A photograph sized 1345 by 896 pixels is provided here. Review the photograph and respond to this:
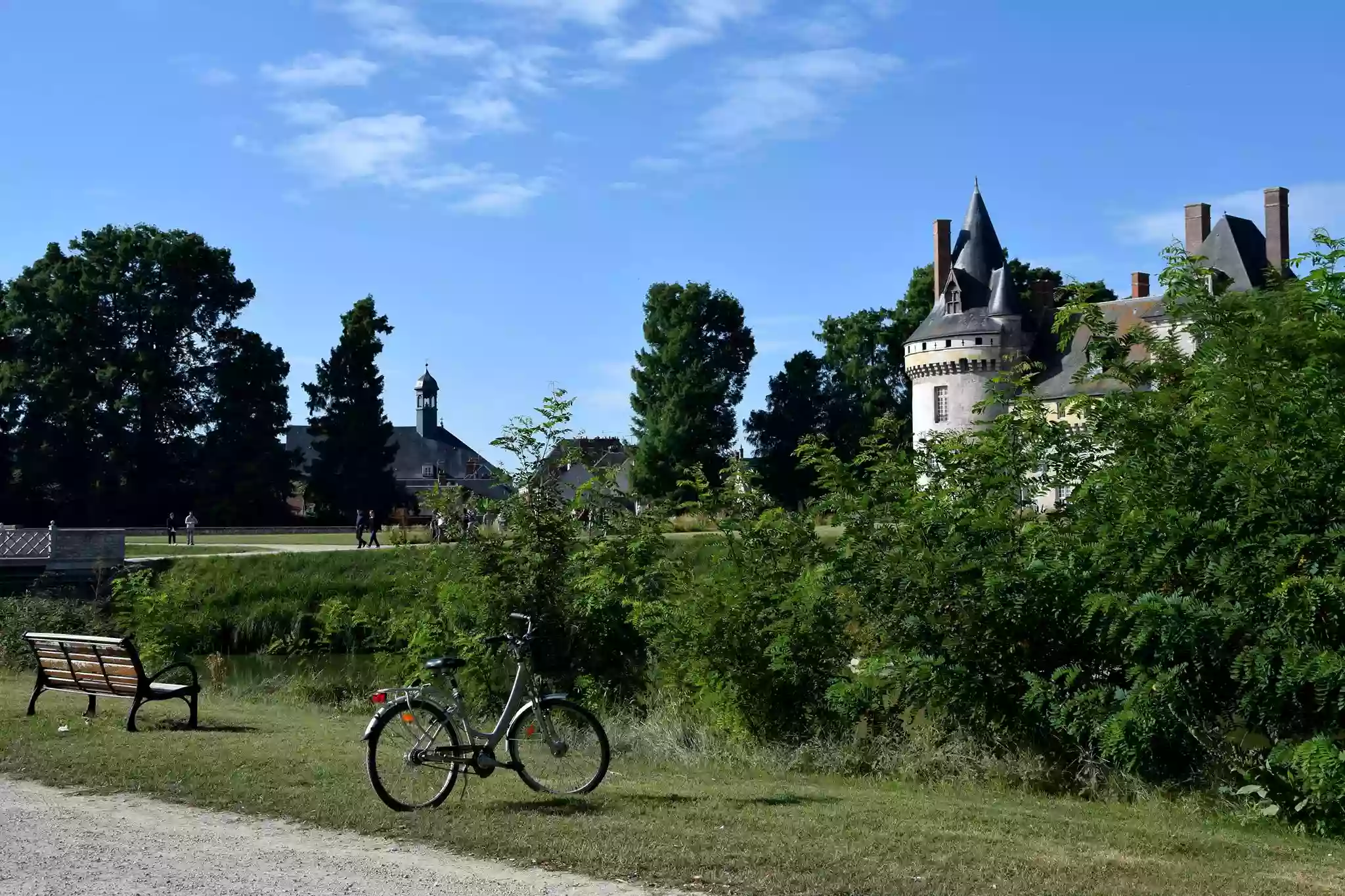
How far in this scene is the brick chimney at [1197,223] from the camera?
5412cm

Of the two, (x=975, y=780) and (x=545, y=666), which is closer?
(x=975, y=780)

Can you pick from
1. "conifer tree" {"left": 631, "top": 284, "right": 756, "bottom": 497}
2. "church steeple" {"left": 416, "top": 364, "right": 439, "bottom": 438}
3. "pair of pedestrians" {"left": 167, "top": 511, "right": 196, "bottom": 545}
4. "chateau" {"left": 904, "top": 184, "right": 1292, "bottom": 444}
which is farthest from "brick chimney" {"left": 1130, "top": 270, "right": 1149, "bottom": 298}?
"church steeple" {"left": 416, "top": 364, "right": 439, "bottom": 438}

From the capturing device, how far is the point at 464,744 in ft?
25.4

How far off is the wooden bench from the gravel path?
11.4ft

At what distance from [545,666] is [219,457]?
55.6 metres

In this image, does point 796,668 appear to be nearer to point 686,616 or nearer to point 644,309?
point 686,616

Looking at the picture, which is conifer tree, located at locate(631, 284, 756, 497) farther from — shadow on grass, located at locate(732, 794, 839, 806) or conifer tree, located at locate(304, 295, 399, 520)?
shadow on grass, located at locate(732, 794, 839, 806)

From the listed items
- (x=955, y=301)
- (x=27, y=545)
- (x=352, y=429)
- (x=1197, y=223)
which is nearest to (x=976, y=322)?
(x=955, y=301)

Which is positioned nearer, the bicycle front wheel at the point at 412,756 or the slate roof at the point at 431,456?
the bicycle front wheel at the point at 412,756

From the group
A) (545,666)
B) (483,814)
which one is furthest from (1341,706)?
(545,666)

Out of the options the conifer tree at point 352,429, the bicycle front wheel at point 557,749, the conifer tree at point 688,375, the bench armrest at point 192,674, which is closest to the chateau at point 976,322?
the conifer tree at point 688,375

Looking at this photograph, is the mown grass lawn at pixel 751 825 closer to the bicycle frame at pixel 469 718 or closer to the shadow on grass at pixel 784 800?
the shadow on grass at pixel 784 800

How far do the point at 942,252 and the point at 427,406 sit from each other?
186 ft

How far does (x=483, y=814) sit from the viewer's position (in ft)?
23.8
